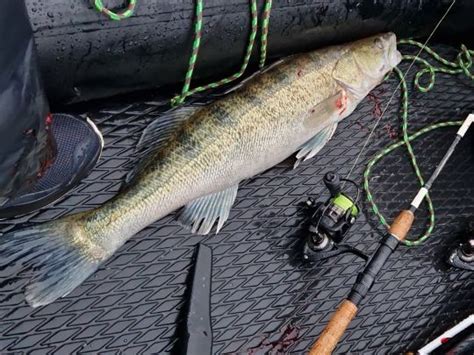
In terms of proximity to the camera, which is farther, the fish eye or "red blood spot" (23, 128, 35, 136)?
the fish eye

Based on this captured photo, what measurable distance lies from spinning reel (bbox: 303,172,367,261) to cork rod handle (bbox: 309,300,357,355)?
39 cm

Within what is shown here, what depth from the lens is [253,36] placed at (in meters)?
2.84

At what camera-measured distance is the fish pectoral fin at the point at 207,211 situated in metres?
2.78

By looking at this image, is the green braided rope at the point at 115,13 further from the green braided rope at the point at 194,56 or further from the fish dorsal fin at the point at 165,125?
the fish dorsal fin at the point at 165,125

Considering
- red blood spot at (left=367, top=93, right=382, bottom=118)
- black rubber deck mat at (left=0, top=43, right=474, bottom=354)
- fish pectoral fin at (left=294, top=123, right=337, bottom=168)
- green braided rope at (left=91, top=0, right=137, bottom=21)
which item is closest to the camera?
green braided rope at (left=91, top=0, right=137, bottom=21)

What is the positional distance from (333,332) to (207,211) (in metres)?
0.80

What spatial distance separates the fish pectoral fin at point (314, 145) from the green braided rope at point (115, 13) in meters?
1.11

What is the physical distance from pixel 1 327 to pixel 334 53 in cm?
203

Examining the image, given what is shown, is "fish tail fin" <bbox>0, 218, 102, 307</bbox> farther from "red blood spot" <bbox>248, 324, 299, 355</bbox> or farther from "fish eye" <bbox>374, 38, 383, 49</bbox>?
"fish eye" <bbox>374, 38, 383, 49</bbox>

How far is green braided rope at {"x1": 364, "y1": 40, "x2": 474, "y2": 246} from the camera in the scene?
316 cm

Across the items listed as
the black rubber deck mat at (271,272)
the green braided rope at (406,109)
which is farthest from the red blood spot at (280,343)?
the green braided rope at (406,109)

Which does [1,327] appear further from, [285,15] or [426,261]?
[426,261]

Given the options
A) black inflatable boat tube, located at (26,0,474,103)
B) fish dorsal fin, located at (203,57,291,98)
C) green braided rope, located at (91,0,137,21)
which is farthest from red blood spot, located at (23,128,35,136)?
fish dorsal fin, located at (203,57,291,98)

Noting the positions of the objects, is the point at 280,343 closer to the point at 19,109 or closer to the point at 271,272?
the point at 271,272
